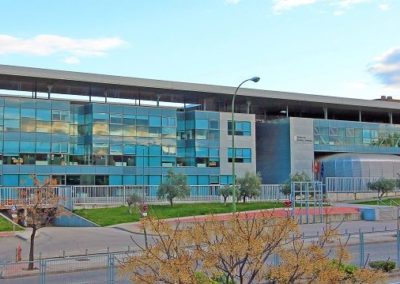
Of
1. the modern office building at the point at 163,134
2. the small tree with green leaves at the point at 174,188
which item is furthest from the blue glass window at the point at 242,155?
the small tree with green leaves at the point at 174,188

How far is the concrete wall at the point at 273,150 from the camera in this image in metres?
79.5

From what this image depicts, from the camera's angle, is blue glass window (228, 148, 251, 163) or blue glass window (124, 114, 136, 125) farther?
blue glass window (228, 148, 251, 163)

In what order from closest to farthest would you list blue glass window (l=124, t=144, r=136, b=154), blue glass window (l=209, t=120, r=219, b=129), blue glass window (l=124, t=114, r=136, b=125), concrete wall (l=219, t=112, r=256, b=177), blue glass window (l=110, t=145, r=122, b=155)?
blue glass window (l=110, t=145, r=122, b=155) < blue glass window (l=124, t=114, r=136, b=125) < blue glass window (l=124, t=144, r=136, b=154) < blue glass window (l=209, t=120, r=219, b=129) < concrete wall (l=219, t=112, r=256, b=177)

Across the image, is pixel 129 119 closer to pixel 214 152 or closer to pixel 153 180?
pixel 153 180

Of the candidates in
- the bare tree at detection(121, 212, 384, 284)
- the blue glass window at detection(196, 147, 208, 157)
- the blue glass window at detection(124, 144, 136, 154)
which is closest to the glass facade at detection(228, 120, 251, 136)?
the blue glass window at detection(196, 147, 208, 157)

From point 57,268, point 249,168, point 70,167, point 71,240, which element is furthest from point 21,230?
point 249,168

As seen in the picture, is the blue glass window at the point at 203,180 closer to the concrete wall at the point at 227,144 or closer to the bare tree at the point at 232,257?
→ the concrete wall at the point at 227,144

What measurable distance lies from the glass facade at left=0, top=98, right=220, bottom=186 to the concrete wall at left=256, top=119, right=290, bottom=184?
36.4ft

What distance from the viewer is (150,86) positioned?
227ft

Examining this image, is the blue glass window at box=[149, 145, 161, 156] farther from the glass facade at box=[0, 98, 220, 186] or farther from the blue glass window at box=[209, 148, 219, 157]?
the blue glass window at box=[209, 148, 219, 157]

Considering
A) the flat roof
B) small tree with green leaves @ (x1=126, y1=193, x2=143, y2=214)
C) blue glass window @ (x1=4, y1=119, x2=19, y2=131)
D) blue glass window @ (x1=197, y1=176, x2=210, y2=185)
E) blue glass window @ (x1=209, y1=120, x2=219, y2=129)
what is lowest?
small tree with green leaves @ (x1=126, y1=193, x2=143, y2=214)

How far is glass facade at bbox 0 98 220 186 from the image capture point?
203 ft

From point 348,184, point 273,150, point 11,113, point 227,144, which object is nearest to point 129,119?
point 227,144

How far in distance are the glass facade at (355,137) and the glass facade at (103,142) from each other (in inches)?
675
